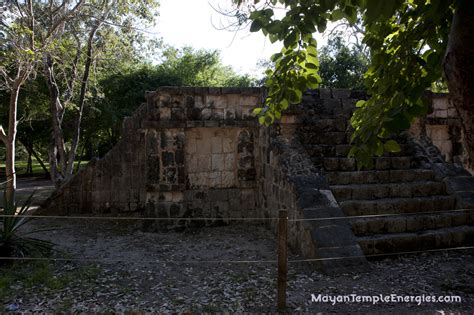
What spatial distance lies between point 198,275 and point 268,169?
259cm

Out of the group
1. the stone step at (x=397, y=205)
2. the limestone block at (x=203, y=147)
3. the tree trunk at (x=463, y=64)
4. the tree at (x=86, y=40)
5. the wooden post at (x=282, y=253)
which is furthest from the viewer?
the tree at (x=86, y=40)

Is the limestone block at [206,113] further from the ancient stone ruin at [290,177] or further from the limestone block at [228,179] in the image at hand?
the limestone block at [228,179]

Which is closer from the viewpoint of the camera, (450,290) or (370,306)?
(370,306)

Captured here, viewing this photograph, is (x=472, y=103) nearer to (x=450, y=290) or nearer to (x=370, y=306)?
(x=370, y=306)

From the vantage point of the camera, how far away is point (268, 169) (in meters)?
6.56

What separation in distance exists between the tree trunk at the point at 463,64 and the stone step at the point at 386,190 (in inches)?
154

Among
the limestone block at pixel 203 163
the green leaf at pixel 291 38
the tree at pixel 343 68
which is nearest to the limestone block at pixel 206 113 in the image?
the limestone block at pixel 203 163

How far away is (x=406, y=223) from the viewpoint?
5086 mm

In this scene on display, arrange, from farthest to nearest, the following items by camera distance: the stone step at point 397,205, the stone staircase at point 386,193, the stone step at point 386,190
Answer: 1. the stone step at point 386,190
2. the stone step at point 397,205
3. the stone staircase at point 386,193

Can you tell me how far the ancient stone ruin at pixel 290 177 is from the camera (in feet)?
16.4

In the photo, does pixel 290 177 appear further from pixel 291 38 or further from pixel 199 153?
pixel 291 38

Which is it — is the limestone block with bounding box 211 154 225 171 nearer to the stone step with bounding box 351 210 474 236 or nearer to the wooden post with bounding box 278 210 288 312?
the stone step with bounding box 351 210 474 236

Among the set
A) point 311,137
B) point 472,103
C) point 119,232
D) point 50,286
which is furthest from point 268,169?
point 472,103

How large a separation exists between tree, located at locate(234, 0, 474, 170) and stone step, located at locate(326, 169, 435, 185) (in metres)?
2.88
